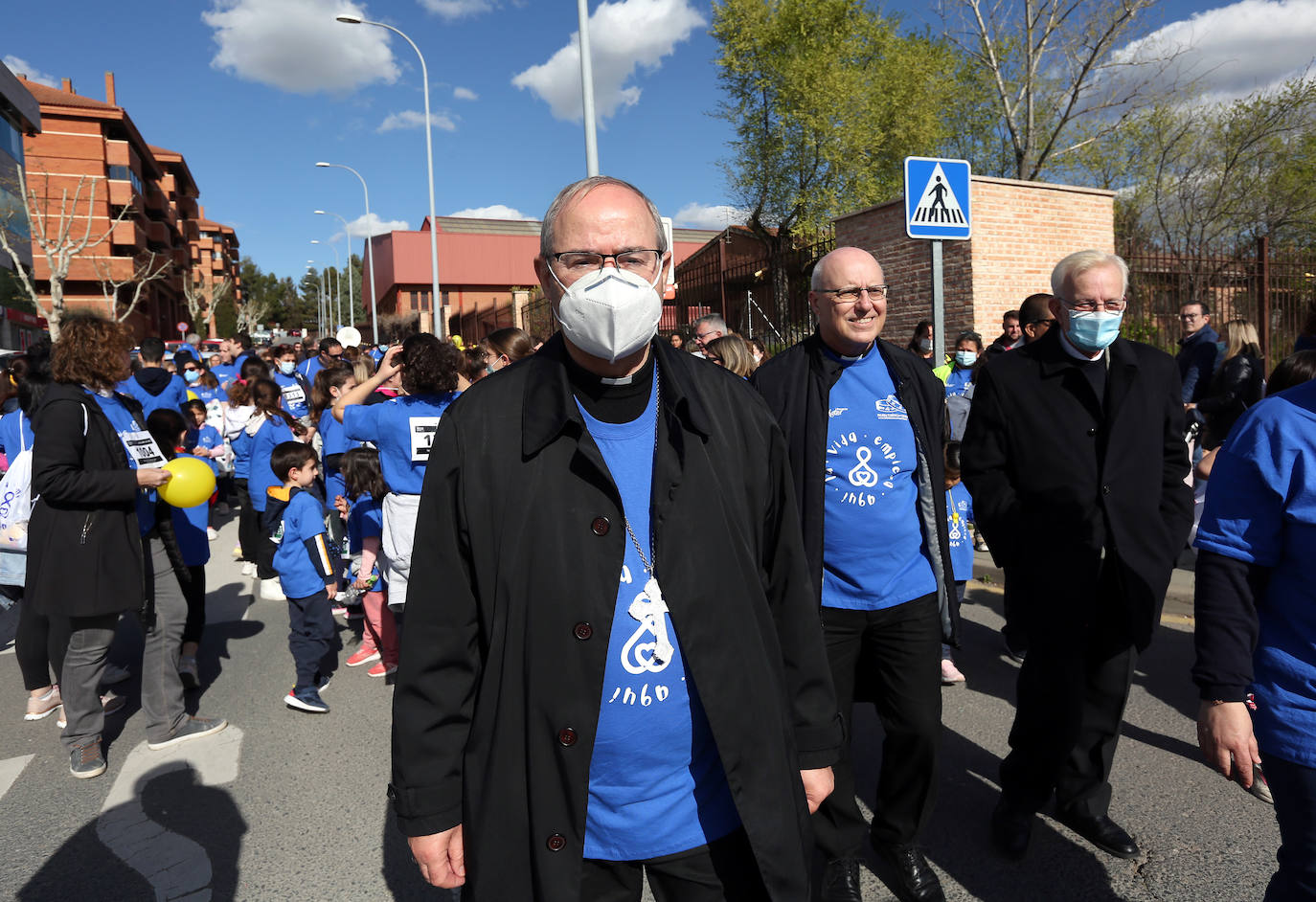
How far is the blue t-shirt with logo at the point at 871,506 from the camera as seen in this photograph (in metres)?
2.95

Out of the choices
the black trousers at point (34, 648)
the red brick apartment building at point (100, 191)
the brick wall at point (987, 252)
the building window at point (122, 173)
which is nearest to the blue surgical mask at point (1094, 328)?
the black trousers at point (34, 648)

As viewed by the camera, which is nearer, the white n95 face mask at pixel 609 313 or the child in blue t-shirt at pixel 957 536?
the white n95 face mask at pixel 609 313

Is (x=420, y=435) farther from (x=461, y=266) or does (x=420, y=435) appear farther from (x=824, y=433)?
(x=461, y=266)

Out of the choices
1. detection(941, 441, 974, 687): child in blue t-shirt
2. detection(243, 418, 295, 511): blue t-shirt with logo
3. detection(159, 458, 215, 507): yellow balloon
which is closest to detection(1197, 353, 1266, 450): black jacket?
detection(941, 441, 974, 687): child in blue t-shirt

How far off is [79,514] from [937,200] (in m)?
5.47

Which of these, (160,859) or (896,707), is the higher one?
(896,707)

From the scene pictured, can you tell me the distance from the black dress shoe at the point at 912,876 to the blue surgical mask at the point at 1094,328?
1893 millimetres

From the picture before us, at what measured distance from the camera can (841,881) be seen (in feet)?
9.57

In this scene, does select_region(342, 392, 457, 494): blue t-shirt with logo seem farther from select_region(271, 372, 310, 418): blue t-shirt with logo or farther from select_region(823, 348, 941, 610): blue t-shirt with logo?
select_region(271, 372, 310, 418): blue t-shirt with logo

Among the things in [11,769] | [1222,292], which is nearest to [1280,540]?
[11,769]

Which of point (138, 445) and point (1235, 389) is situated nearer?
point (138, 445)

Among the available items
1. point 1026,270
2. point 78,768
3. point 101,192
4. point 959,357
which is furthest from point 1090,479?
point 101,192

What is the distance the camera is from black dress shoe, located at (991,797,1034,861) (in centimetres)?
316

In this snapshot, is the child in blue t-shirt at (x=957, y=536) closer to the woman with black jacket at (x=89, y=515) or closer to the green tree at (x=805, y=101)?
the woman with black jacket at (x=89, y=515)
